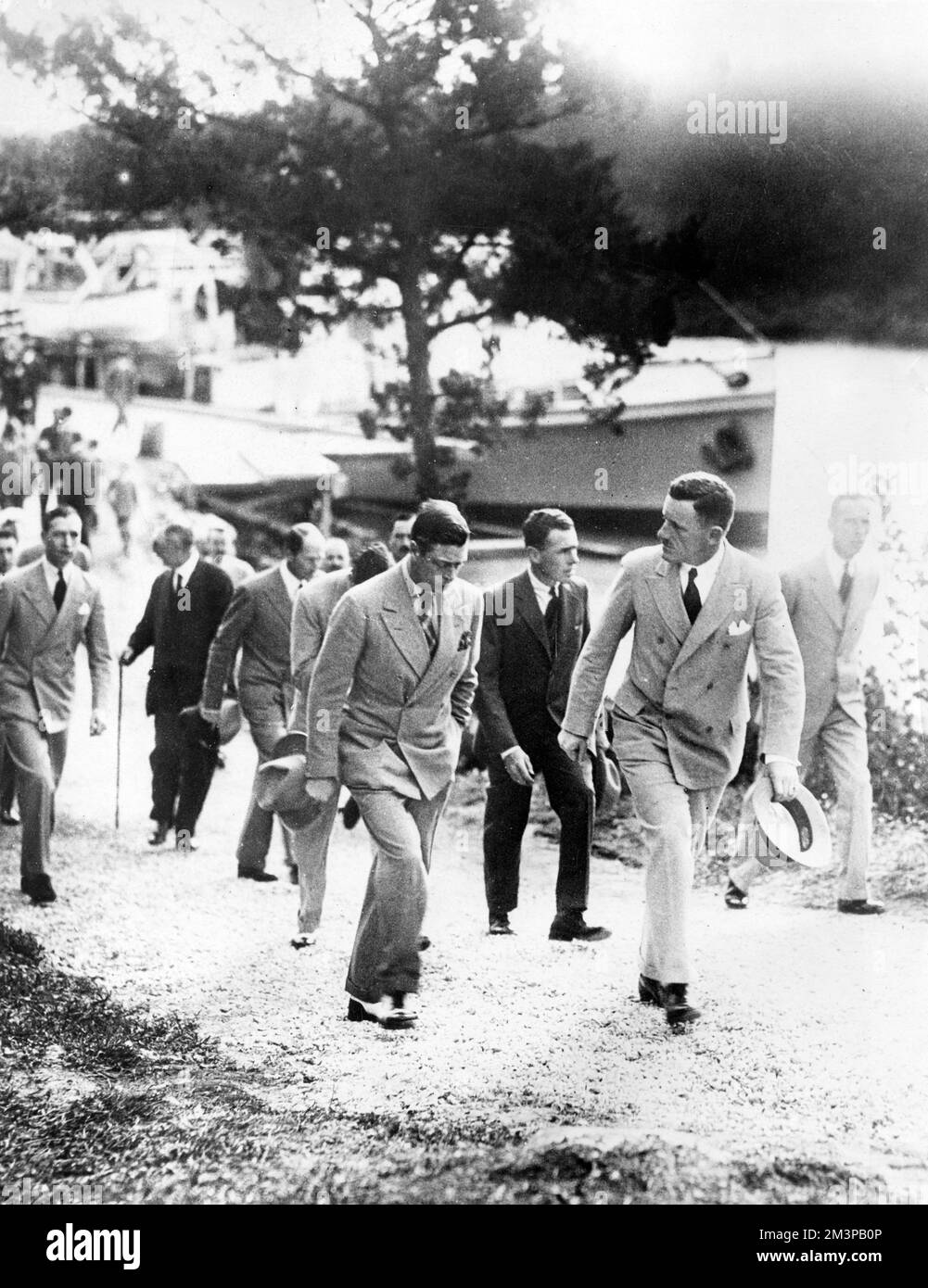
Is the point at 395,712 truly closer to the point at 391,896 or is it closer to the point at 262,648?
the point at 391,896

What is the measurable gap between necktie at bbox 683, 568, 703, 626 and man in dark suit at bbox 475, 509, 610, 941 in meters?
0.48

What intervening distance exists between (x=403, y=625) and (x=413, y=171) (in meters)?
1.46

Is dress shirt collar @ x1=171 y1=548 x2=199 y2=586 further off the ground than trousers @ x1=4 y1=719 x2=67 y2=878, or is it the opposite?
dress shirt collar @ x1=171 y1=548 x2=199 y2=586

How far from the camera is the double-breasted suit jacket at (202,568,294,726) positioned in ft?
16.5

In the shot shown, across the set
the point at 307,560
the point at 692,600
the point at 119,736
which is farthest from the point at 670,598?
the point at 119,736

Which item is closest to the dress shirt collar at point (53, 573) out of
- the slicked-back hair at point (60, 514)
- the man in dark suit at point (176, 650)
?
the slicked-back hair at point (60, 514)

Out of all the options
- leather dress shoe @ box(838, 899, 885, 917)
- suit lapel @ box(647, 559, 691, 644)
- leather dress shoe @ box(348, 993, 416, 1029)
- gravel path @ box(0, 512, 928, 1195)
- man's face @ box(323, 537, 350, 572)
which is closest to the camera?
gravel path @ box(0, 512, 928, 1195)

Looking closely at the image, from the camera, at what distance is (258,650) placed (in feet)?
16.5

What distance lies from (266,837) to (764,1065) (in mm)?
1690

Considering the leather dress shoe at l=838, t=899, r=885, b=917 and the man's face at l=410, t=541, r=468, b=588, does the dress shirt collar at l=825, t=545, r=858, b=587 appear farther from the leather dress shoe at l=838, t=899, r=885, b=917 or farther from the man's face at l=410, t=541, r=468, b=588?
the man's face at l=410, t=541, r=468, b=588

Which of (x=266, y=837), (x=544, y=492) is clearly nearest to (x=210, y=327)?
(x=544, y=492)

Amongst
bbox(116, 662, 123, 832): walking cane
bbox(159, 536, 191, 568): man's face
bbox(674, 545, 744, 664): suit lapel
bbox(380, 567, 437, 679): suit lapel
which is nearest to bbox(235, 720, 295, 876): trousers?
bbox(116, 662, 123, 832): walking cane

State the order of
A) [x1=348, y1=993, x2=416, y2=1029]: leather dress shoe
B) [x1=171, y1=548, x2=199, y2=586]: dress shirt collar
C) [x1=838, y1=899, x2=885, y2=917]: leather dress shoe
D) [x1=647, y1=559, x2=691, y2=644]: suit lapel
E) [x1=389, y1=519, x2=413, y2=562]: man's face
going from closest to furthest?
1. [x1=647, y1=559, x2=691, y2=644]: suit lapel
2. [x1=348, y1=993, x2=416, y2=1029]: leather dress shoe
3. [x1=838, y1=899, x2=885, y2=917]: leather dress shoe
4. [x1=389, y1=519, x2=413, y2=562]: man's face
5. [x1=171, y1=548, x2=199, y2=586]: dress shirt collar
